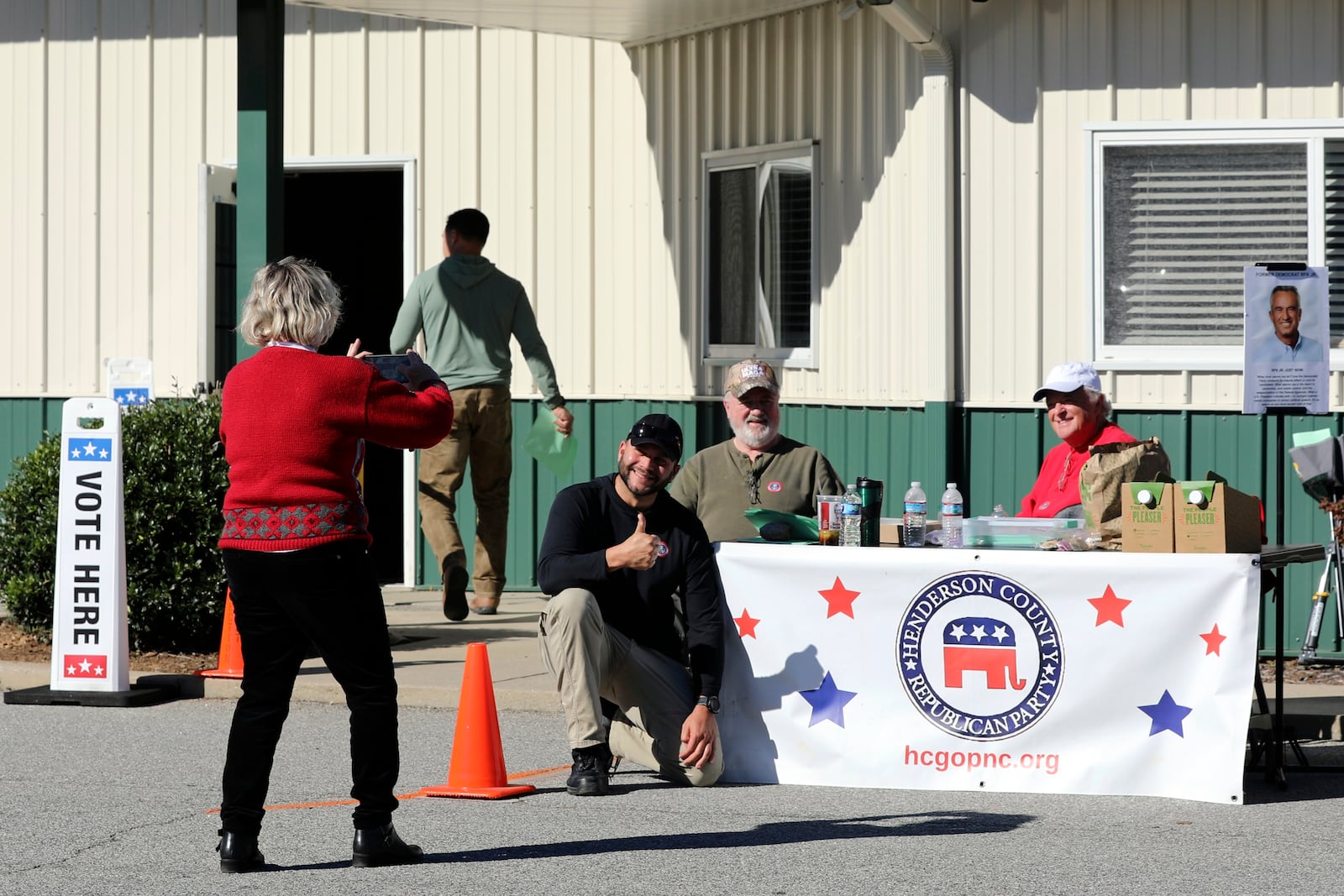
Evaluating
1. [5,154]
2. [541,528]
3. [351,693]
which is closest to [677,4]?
[541,528]

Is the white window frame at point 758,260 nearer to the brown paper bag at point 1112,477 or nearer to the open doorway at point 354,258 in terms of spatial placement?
the open doorway at point 354,258

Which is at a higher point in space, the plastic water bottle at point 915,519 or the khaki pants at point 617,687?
the plastic water bottle at point 915,519

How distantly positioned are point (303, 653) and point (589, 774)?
1475 mm

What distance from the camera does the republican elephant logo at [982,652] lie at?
6680 mm

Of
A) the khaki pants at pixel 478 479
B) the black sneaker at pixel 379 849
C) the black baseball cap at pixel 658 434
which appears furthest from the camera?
the khaki pants at pixel 478 479

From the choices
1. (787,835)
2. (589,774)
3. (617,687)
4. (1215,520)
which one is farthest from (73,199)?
(1215,520)

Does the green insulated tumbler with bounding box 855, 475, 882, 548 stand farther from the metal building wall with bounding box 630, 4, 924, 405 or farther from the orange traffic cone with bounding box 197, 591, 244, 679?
the orange traffic cone with bounding box 197, 591, 244, 679

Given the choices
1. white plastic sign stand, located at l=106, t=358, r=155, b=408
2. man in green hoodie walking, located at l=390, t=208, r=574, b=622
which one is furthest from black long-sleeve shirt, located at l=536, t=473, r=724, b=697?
white plastic sign stand, located at l=106, t=358, r=155, b=408

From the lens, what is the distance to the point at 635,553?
663cm

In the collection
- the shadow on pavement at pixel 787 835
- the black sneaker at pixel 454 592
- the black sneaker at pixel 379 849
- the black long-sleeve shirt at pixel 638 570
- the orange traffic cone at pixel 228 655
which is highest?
the black long-sleeve shirt at pixel 638 570

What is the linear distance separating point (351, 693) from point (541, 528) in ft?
20.1

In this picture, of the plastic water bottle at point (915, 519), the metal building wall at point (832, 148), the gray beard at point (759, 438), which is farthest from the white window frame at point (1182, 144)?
the plastic water bottle at point (915, 519)

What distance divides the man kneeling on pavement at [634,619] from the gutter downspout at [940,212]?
9.92ft

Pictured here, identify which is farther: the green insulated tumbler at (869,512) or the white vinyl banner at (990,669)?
A: the green insulated tumbler at (869,512)
